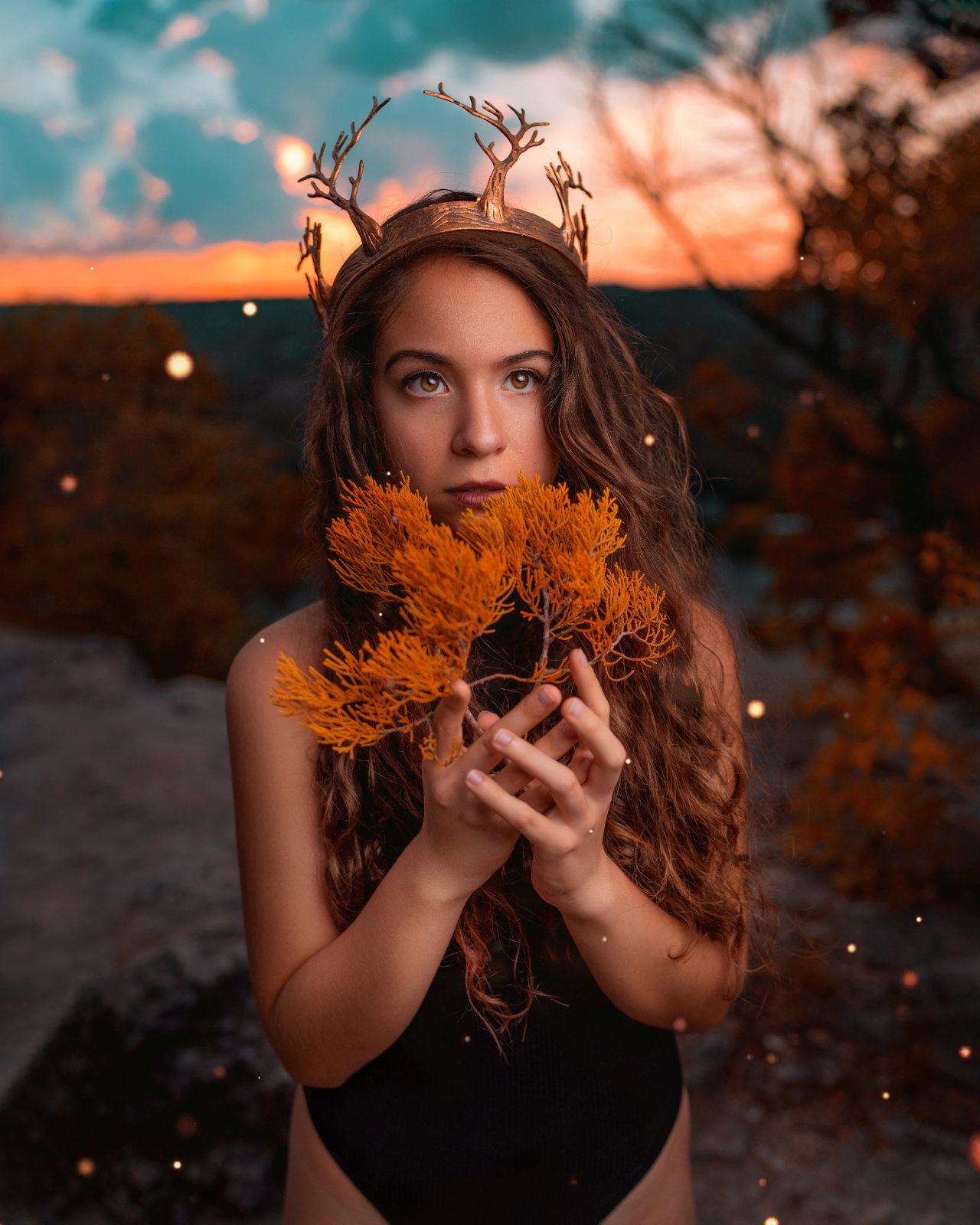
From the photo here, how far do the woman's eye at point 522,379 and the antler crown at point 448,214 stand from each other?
15cm

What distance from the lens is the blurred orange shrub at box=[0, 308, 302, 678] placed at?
8.94ft

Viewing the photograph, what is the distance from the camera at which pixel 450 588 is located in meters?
0.62

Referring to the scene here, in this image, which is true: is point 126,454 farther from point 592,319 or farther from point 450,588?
point 450,588

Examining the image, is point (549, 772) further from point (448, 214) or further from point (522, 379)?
point (448, 214)

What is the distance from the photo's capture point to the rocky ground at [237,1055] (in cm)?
176

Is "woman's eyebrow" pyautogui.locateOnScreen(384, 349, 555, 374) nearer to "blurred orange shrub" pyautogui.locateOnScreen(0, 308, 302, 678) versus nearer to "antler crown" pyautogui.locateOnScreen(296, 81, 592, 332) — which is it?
"antler crown" pyautogui.locateOnScreen(296, 81, 592, 332)

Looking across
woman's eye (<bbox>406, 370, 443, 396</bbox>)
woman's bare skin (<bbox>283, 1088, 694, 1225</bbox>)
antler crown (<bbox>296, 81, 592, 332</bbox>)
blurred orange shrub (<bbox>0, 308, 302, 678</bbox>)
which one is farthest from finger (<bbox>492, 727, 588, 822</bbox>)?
blurred orange shrub (<bbox>0, 308, 302, 678</bbox>)

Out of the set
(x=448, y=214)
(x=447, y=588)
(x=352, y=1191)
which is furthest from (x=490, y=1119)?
(x=448, y=214)

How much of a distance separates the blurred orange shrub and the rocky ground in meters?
0.80

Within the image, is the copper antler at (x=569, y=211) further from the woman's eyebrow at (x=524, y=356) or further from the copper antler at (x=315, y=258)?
the copper antler at (x=315, y=258)

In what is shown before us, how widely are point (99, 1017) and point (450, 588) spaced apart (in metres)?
1.86

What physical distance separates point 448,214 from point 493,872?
719mm

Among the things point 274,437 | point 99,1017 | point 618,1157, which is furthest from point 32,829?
point 618,1157

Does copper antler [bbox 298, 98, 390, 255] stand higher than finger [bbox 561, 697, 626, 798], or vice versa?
copper antler [bbox 298, 98, 390, 255]
